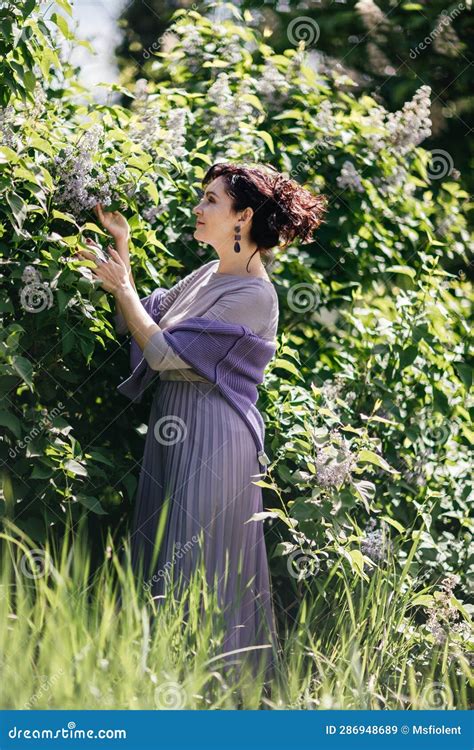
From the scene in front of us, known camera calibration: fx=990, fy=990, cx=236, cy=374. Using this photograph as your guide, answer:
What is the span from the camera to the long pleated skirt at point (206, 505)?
274 cm

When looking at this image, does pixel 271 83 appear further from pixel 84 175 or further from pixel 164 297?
pixel 84 175

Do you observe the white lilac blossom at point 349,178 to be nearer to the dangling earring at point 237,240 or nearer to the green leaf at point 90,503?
the dangling earring at point 237,240

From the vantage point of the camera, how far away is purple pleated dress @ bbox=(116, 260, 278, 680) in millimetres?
Result: 2732

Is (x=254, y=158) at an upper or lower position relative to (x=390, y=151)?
lower

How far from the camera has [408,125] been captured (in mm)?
3678

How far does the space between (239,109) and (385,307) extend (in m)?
0.99

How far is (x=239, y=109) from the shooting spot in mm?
3375

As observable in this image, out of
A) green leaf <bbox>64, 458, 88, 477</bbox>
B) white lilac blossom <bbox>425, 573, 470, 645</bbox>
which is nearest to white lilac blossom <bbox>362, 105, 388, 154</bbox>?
white lilac blossom <bbox>425, 573, 470, 645</bbox>

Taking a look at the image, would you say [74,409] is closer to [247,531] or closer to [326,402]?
[247,531]

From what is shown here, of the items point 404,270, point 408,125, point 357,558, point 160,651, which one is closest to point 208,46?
point 408,125

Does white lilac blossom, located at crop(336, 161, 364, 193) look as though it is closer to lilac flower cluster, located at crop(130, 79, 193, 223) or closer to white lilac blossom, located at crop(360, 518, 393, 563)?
lilac flower cluster, located at crop(130, 79, 193, 223)
